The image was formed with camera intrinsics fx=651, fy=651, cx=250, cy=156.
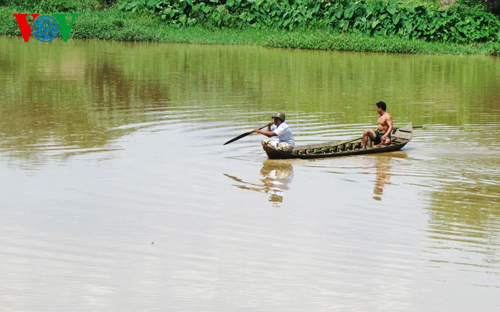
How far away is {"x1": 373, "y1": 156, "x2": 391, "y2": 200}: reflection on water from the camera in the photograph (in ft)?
29.7

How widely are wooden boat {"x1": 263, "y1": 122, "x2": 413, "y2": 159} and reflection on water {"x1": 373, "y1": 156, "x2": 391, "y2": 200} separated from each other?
1.09ft

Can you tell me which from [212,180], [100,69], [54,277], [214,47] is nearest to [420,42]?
[214,47]

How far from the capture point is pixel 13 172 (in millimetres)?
9547

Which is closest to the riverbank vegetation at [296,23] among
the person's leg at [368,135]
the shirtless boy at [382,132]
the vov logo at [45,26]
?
the vov logo at [45,26]

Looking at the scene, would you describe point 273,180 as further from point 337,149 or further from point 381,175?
point 337,149

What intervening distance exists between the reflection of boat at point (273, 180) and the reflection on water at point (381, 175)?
127cm

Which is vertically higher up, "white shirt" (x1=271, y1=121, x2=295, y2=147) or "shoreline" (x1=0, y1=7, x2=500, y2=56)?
"shoreline" (x1=0, y1=7, x2=500, y2=56)

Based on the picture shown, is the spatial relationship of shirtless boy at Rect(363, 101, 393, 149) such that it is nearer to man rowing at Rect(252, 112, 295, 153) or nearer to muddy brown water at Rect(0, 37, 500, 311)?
muddy brown water at Rect(0, 37, 500, 311)

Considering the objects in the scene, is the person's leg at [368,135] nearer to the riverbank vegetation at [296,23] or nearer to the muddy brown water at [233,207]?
the muddy brown water at [233,207]

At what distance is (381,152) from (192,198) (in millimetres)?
4625

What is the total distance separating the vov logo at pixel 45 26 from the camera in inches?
1549

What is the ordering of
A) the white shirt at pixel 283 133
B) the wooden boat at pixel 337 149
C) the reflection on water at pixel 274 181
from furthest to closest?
the white shirt at pixel 283 133 < the wooden boat at pixel 337 149 < the reflection on water at pixel 274 181

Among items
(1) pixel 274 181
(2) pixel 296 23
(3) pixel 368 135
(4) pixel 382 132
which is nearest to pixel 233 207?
(1) pixel 274 181

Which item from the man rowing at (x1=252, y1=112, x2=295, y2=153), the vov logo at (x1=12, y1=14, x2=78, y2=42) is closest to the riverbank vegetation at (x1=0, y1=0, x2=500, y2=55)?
the vov logo at (x1=12, y1=14, x2=78, y2=42)
